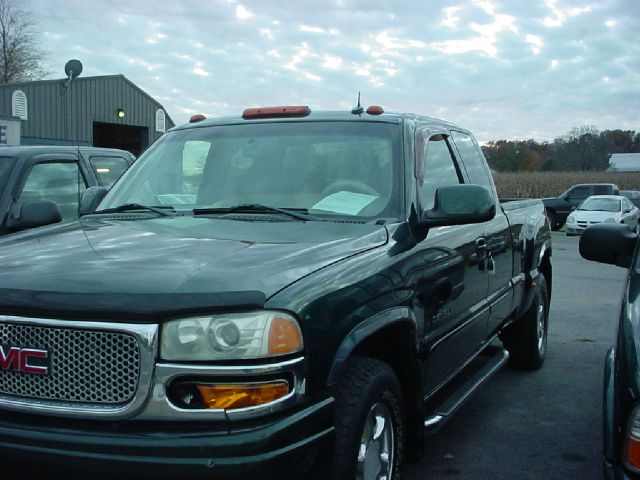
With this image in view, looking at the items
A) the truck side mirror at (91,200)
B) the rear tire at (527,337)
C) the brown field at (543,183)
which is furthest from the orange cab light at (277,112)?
the brown field at (543,183)

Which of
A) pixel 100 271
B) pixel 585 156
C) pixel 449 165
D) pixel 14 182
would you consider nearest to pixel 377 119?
pixel 449 165

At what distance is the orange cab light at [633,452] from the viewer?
7.59 feet

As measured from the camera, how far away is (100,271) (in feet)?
8.22

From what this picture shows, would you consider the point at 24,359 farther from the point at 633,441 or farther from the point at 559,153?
the point at 559,153

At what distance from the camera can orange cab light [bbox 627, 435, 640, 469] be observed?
231 cm

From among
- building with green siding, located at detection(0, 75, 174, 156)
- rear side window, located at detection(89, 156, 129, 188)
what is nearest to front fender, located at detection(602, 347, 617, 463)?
rear side window, located at detection(89, 156, 129, 188)

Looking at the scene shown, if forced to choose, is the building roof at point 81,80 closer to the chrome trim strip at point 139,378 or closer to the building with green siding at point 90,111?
the building with green siding at point 90,111

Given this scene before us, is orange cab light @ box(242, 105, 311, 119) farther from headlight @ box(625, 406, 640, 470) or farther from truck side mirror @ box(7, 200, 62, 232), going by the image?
headlight @ box(625, 406, 640, 470)

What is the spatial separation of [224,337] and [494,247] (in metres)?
2.76

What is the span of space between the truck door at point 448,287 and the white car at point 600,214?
20678 millimetres

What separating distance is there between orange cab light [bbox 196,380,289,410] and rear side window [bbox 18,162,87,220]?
4058 mm

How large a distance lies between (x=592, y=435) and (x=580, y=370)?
165 cm

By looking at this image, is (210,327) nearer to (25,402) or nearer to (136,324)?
(136,324)

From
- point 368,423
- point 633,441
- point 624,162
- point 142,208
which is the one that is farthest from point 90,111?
point 624,162
